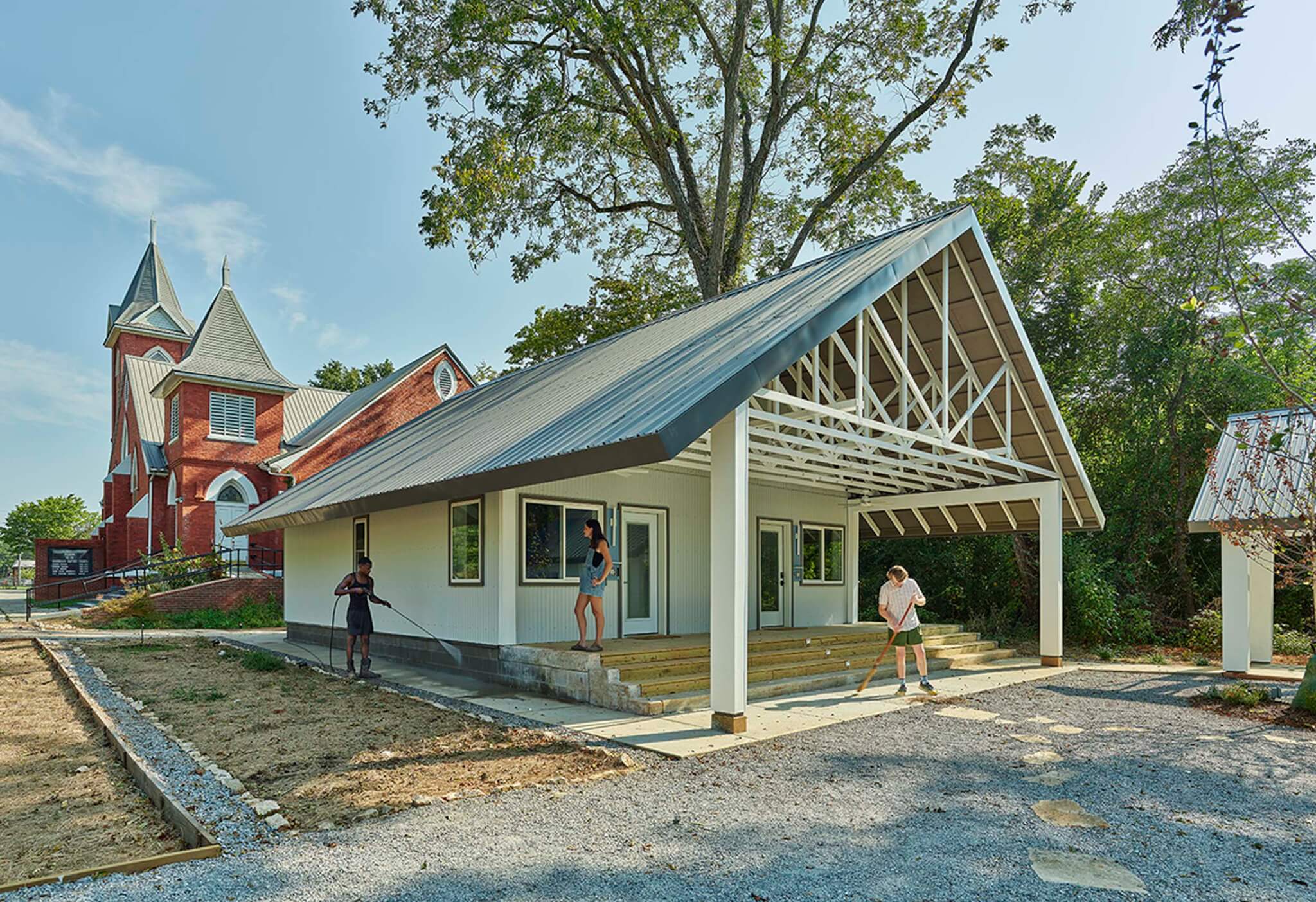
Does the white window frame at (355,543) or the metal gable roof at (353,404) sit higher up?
the metal gable roof at (353,404)

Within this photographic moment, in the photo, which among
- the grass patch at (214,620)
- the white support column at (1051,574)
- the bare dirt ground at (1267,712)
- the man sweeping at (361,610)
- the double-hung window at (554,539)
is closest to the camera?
the bare dirt ground at (1267,712)

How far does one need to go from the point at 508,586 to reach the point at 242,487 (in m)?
19.6

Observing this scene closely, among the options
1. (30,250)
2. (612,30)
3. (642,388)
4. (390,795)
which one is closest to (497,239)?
(612,30)

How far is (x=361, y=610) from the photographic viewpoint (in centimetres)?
1083

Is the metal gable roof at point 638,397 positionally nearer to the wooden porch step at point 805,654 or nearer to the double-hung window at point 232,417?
the wooden porch step at point 805,654

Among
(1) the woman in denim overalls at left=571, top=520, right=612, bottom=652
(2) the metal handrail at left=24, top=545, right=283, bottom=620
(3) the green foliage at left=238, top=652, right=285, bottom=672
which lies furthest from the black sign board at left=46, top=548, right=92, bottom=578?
(1) the woman in denim overalls at left=571, top=520, right=612, bottom=652

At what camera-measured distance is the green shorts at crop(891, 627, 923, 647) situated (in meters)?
9.91

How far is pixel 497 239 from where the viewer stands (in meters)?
Answer: 21.0

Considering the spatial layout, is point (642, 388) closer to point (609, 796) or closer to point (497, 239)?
point (609, 796)

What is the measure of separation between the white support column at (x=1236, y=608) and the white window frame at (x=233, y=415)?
25.8m

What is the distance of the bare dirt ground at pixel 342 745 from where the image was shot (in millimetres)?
5605

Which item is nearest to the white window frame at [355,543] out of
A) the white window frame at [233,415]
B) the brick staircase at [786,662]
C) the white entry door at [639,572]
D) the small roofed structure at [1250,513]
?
the white entry door at [639,572]

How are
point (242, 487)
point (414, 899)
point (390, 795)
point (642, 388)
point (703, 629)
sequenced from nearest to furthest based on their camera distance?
1. point (414, 899)
2. point (390, 795)
3. point (642, 388)
4. point (703, 629)
5. point (242, 487)

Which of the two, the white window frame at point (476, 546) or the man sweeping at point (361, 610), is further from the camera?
the man sweeping at point (361, 610)
